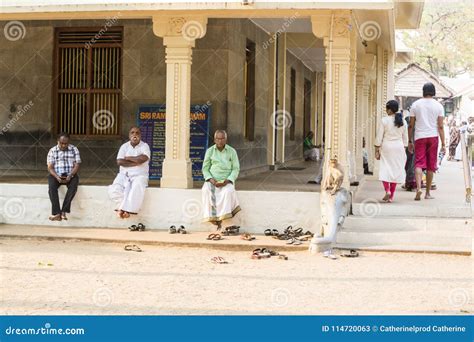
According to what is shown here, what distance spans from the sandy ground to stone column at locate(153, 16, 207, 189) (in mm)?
1376

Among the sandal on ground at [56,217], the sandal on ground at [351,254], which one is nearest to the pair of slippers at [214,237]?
the sandal on ground at [351,254]

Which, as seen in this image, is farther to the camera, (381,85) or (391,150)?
(381,85)

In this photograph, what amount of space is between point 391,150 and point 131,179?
3679 millimetres

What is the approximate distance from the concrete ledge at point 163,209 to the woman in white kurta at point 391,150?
49.6 inches

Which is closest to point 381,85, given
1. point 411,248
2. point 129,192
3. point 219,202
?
point 219,202

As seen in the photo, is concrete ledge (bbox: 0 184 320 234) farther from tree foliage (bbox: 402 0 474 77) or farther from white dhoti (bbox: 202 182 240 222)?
tree foliage (bbox: 402 0 474 77)

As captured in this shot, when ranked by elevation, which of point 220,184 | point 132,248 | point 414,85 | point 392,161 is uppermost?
point 414,85

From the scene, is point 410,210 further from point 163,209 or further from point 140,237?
point 140,237

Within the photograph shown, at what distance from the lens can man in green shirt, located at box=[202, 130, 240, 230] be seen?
9766 millimetres

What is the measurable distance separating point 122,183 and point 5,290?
383 cm

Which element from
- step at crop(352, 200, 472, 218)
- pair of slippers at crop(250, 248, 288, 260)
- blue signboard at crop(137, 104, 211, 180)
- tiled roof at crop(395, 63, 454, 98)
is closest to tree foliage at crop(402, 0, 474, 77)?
tiled roof at crop(395, 63, 454, 98)

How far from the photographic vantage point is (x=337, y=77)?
9.91m

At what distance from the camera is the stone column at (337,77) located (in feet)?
32.2

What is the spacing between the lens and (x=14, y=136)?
13.7 m
